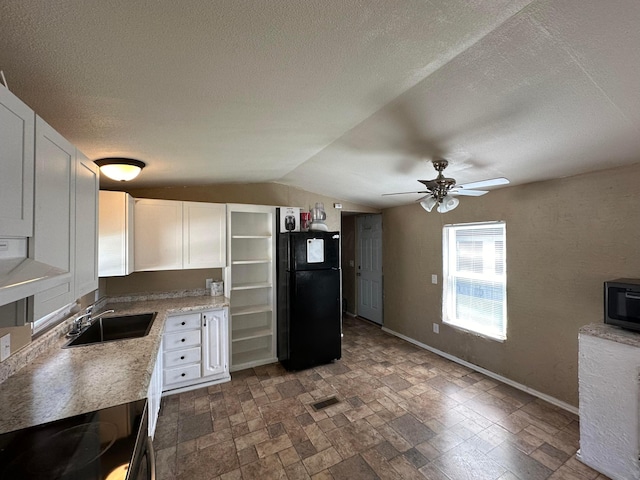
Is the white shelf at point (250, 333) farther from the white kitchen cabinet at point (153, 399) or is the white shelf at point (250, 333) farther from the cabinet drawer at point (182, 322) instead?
the white kitchen cabinet at point (153, 399)

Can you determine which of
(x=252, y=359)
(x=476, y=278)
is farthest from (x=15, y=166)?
(x=476, y=278)

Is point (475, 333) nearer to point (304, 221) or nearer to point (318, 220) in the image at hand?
point (318, 220)

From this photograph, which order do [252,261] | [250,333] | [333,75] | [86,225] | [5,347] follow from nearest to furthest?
[333,75] < [5,347] < [86,225] < [252,261] < [250,333]

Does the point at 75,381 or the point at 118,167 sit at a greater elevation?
the point at 118,167

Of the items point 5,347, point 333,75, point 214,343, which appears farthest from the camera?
point 214,343

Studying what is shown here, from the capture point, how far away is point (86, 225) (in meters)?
1.51

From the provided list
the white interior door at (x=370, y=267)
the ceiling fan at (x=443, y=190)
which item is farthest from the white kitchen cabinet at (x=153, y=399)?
the white interior door at (x=370, y=267)

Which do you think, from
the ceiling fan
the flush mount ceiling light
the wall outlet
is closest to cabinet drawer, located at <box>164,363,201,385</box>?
the wall outlet

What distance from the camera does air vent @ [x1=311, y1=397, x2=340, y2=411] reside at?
263cm

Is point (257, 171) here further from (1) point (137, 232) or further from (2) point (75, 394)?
(2) point (75, 394)

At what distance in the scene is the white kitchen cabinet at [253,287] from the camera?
3.54 metres

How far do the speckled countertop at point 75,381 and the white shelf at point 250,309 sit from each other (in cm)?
135

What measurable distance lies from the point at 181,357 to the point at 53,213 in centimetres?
225

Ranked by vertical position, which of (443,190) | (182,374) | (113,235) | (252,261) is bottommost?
(182,374)
